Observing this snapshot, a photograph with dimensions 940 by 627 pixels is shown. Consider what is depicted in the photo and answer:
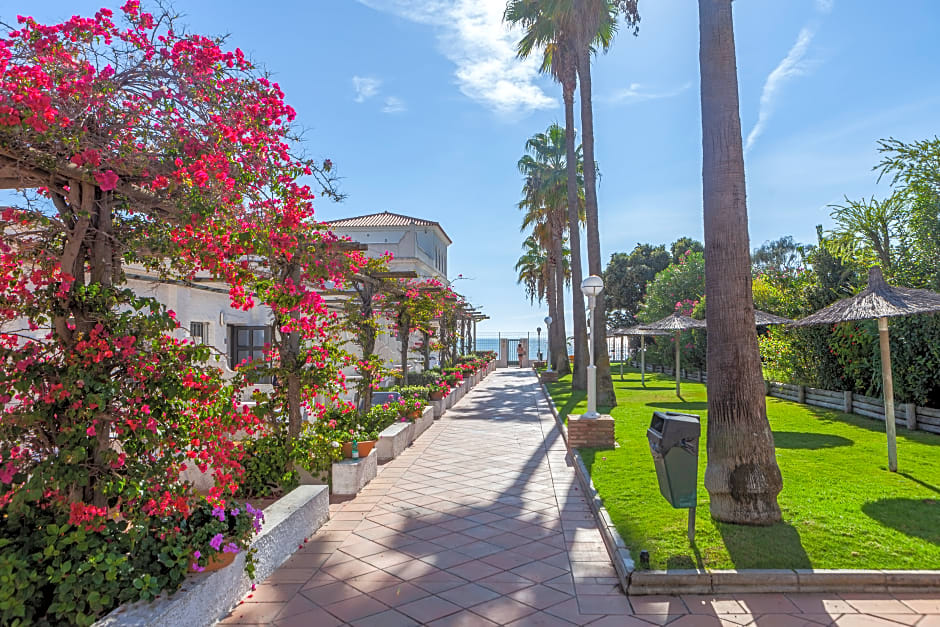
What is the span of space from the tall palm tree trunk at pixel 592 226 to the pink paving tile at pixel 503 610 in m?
10.1

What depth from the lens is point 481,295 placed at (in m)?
27.0

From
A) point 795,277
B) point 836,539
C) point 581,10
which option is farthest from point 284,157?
point 795,277

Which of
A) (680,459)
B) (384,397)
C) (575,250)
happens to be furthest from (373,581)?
(575,250)

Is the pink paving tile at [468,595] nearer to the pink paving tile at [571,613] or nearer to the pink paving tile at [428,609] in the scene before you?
the pink paving tile at [428,609]

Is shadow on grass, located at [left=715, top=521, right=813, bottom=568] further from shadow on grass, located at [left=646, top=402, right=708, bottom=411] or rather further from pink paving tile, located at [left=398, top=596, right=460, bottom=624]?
shadow on grass, located at [left=646, top=402, right=708, bottom=411]

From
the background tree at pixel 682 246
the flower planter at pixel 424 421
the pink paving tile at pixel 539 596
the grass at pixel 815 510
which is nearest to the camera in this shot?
the pink paving tile at pixel 539 596

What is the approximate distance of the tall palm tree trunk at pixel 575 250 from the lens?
1731 centimetres

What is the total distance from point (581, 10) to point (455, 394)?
10.5m

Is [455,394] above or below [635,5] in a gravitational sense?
below

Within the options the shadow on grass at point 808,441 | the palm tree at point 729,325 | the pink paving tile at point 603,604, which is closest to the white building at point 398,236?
the shadow on grass at point 808,441

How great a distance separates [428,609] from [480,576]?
0.63 metres

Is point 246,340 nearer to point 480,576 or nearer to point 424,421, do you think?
point 424,421

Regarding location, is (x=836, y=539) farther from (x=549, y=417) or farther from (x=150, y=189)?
(x=549, y=417)

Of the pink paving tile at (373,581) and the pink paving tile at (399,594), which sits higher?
the pink paving tile at (373,581)
